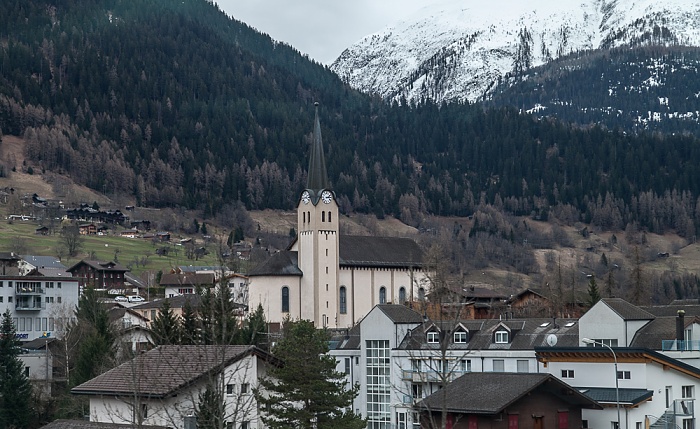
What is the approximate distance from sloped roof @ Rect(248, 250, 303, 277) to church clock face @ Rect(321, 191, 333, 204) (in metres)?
7.57

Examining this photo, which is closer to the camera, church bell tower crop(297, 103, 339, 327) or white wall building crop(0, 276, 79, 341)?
white wall building crop(0, 276, 79, 341)

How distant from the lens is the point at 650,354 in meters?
58.5

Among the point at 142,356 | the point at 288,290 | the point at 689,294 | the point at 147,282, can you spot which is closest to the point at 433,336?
the point at 142,356

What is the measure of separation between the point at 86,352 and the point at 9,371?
5856 mm

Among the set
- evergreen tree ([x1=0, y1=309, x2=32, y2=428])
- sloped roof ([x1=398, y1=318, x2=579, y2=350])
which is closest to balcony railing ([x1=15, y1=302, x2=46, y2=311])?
evergreen tree ([x1=0, y1=309, x2=32, y2=428])

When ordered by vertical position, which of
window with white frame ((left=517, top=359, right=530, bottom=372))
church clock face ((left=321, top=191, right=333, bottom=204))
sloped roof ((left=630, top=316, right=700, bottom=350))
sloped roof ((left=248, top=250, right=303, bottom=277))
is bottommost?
window with white frame ((left=517, top=359, right=530, bottom=372))

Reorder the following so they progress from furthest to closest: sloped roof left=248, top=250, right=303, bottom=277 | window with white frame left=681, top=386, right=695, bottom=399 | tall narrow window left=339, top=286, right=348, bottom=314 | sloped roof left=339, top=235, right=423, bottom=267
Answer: sloped roof left=339, top=235, right=423, bottom=267 < tall narrow window left=339, top=286, right=348, bottom=314 < sloped roof left=248, top=250, right=303, bottom=277 < window with white frame left=681, top=386, right=695, bottom=399

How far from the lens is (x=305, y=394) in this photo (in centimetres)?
4862

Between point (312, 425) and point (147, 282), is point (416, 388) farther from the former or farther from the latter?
point (147, 282)

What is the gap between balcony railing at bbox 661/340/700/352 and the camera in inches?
2431

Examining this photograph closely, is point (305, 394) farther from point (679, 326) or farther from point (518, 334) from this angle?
point (518, 334)

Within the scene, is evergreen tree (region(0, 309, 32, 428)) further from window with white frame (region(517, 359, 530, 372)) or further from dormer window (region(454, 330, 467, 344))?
window with white frame (region(517, 359, 530, 372))

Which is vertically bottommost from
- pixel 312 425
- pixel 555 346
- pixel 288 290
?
pixel 312 425

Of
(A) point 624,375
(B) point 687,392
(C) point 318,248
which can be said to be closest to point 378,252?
(C) point 318,248
